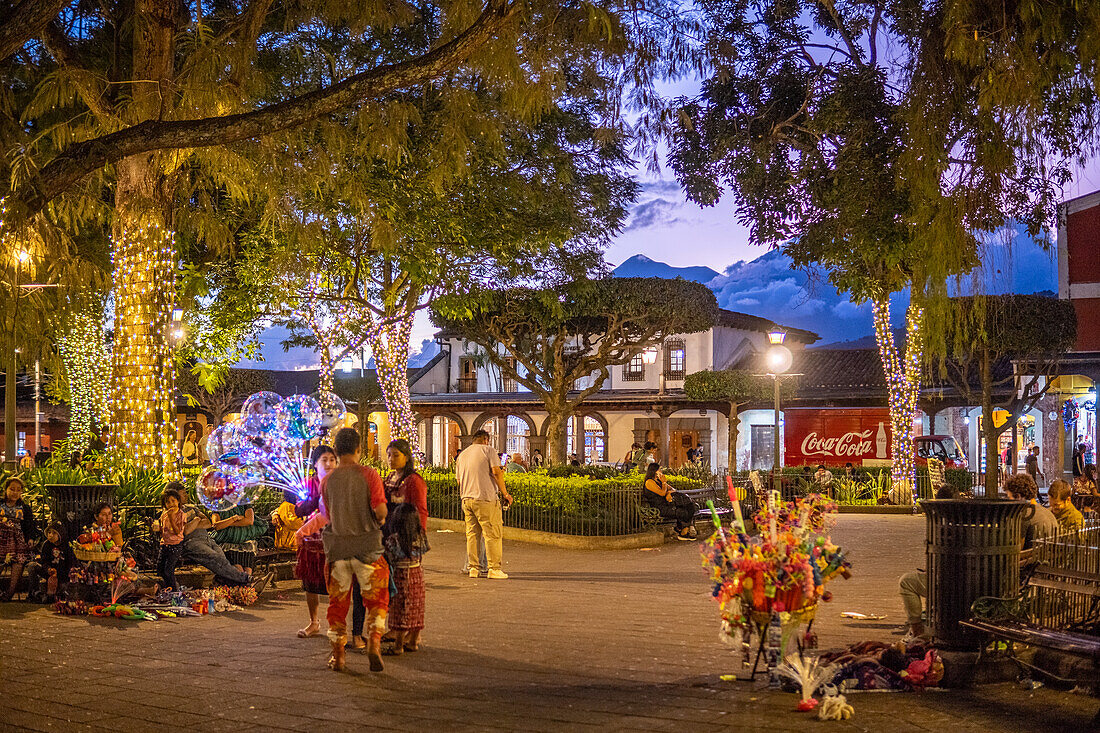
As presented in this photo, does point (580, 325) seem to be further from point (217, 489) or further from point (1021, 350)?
point (217, 489)

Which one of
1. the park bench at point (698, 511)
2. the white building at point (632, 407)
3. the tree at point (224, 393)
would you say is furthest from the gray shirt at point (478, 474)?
the tree at point (224, 393)

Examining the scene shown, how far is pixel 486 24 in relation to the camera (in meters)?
7.41

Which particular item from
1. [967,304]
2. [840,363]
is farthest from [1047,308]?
[967,304]

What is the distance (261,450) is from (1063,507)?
28.4 ft

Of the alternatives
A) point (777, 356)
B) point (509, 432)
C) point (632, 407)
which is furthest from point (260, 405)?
point (509, 432)

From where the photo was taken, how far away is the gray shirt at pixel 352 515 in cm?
716

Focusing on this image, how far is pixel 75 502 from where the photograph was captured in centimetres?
1053

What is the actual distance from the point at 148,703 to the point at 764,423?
119 feet

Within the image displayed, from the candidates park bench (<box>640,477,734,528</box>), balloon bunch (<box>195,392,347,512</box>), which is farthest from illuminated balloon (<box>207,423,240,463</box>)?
park bench (<box>640,477,734,528</box>)

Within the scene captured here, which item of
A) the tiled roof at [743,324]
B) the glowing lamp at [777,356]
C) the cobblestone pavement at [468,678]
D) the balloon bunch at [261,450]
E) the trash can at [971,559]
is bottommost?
the cobblestone pavement at [468,678]

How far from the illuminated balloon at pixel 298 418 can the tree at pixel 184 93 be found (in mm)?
2197

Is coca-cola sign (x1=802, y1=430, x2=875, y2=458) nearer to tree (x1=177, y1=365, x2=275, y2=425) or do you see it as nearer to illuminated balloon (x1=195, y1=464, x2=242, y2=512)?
tree (x1=177, y1=365, x2=275, y2=425)

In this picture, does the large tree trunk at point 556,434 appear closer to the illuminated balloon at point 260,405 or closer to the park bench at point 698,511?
the park bench at point 698,511

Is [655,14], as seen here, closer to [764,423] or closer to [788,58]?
[788,58]
